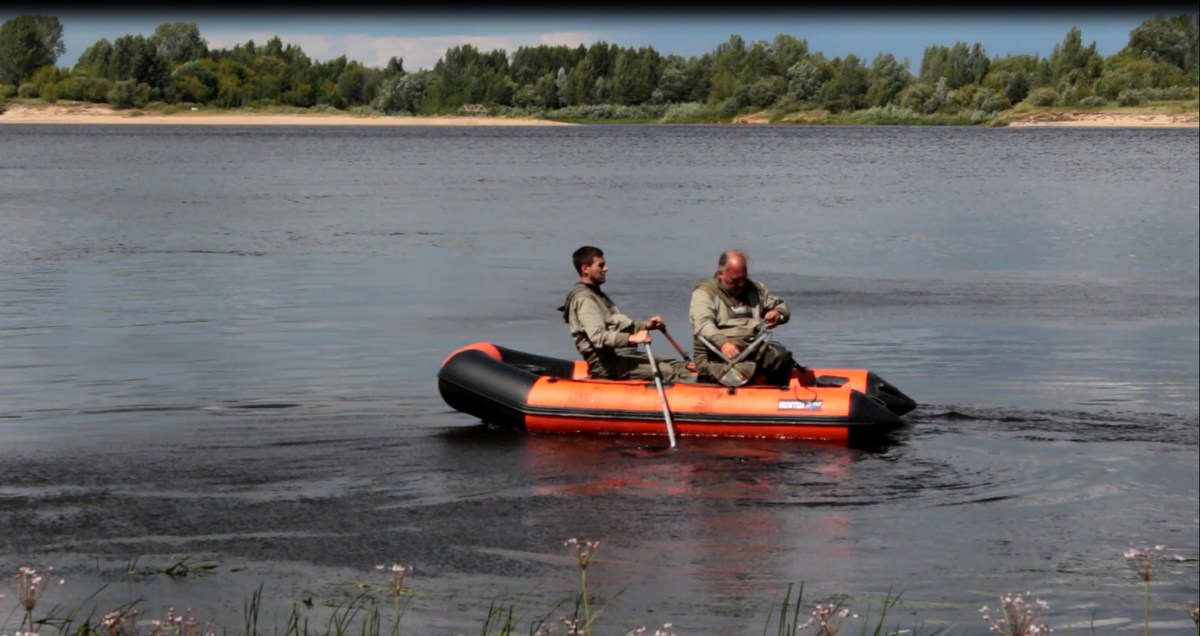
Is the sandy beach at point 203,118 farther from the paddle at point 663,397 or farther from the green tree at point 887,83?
the paddle at point 663,397

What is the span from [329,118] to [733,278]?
131361 millimetres

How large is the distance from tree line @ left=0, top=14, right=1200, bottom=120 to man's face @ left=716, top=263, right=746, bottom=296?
3770 inches

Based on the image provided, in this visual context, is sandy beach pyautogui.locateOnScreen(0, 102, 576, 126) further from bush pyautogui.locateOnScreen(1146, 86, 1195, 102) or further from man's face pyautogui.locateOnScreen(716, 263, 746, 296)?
man's face pyautogui.locateOnScreen(716, 263, 746, 296)

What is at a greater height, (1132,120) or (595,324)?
(595,324)

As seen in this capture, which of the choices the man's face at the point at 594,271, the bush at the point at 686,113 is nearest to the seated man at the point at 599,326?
the man's face at the point at 594,271

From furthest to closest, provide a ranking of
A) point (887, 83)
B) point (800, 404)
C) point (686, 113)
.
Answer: point (686, 113), point (887, 83), point (800, 404)

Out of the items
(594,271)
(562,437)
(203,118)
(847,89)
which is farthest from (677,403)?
(203,118)

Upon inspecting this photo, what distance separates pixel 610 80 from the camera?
142 meters

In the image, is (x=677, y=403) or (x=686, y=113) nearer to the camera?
(x=677, y=403)

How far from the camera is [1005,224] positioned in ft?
110

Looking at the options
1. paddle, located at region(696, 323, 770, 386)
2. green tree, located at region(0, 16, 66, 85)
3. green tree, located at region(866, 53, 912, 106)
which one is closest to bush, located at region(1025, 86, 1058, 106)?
green tree, located at region(866, 53, 912, 106)

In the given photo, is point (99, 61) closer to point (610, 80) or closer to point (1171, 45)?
point (610, 80)

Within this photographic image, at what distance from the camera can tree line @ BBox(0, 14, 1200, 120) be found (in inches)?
4355

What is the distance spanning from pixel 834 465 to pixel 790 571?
2.90 metres
